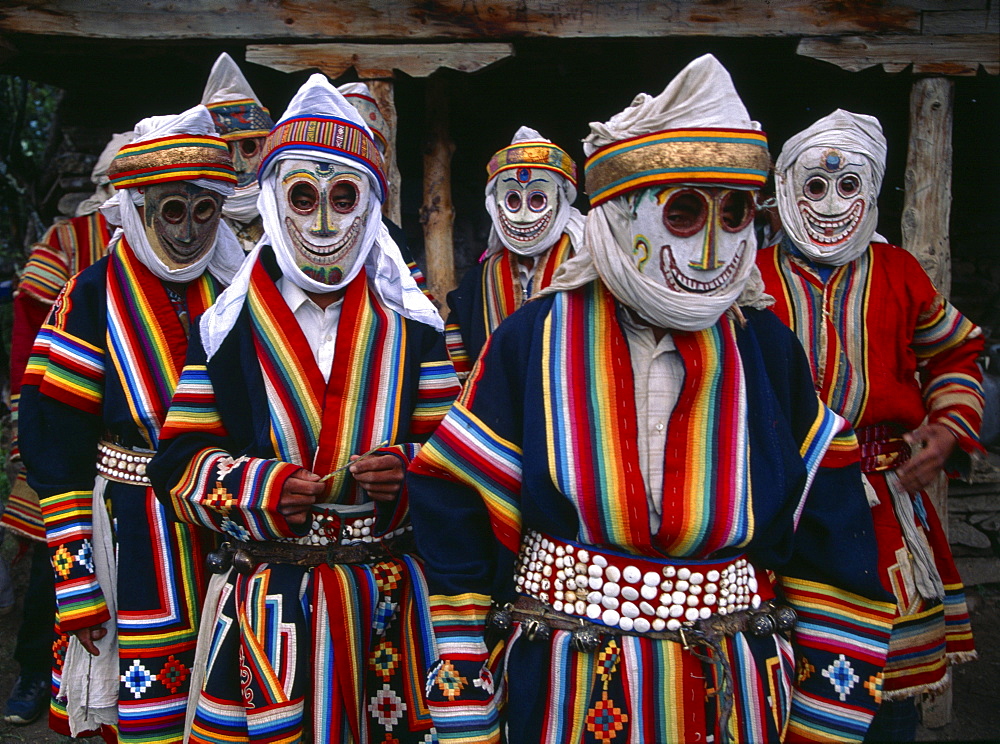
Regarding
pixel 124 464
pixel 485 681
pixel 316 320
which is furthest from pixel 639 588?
pixel 124 464

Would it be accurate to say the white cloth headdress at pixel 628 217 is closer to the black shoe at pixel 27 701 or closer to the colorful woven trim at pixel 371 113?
the colorful woven trim at pixel 371 113

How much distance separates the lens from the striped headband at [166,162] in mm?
2789

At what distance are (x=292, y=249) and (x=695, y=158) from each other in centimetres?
114

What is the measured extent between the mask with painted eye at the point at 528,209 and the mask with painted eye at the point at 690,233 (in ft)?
8.82

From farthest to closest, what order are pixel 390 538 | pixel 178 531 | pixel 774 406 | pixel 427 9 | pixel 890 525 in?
pixel 427 9, pixel 890 525, pixel 178 531, pixel 390 538, pixel 774 406

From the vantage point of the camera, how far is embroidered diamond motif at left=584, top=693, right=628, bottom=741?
172 cm

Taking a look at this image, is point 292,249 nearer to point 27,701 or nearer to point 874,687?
point 874,687

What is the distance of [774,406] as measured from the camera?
1.79 metres

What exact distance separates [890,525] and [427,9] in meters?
3.49

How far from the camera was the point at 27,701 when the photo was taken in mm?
3982

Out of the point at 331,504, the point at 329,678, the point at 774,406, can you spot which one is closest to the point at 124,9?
the point at 331,504

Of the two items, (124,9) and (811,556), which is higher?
(124,9)

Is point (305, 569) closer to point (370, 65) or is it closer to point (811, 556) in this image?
point (811, 556)

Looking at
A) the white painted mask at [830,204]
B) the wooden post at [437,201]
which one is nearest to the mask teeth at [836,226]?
the white painted mask at [830,204]
